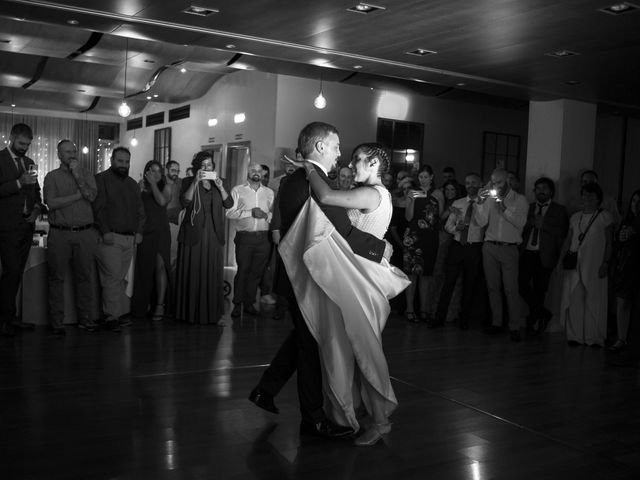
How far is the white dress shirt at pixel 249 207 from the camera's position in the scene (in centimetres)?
738

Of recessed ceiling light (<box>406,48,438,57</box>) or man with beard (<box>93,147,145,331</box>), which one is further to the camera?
recessed ceiling light (<box>406,48,438,57</box>)

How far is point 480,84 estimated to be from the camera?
795cm

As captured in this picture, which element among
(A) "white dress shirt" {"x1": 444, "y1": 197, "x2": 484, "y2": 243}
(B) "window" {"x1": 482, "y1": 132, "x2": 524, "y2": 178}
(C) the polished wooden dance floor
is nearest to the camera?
(C) the polished wooden dance floor

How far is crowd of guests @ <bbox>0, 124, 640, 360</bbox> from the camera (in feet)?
19.4

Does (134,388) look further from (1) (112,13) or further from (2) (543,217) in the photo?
(2) (543,217)

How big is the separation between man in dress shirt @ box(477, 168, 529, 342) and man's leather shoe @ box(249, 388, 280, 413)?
3731mm

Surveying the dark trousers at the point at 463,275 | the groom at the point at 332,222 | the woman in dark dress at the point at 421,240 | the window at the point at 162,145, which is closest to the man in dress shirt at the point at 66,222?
the groom at the point at 332,222

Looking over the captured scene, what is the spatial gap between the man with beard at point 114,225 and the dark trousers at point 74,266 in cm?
11

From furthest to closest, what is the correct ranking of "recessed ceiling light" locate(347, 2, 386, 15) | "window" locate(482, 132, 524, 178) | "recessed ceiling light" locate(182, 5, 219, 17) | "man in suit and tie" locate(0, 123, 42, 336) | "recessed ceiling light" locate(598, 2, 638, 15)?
"window" locate(482, 132, 524, 178), "man in suit and tie" locate(0, 123, 42, 336), "recessed ceiling light" locate(182, 5, 219, 17), "recessed ceiling light" locate(347, 2, 386, 15), "recessed ceiling light" locate(598, 2, 638, 15)

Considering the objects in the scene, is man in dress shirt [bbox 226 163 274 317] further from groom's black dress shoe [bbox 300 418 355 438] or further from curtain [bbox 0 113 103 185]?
curtain [bbox 0 113 103 185]

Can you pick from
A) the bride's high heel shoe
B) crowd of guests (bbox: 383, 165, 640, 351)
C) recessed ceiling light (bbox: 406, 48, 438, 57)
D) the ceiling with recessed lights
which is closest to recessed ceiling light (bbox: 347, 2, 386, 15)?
the ceiling with recessed lights

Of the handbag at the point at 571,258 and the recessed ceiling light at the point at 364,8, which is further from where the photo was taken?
the handbag at the point at 571,258

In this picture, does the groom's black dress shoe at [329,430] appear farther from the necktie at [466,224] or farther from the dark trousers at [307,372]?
the necktie at [466,224]

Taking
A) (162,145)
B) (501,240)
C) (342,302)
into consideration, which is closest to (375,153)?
(342,302)
